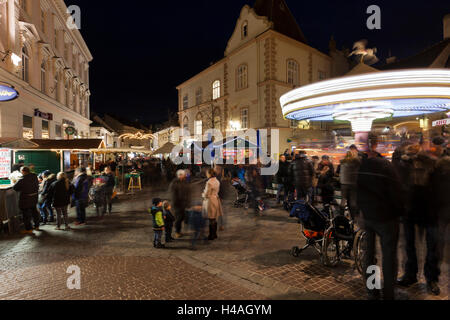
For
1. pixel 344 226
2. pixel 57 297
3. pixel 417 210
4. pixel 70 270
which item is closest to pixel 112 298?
pixel 57 297

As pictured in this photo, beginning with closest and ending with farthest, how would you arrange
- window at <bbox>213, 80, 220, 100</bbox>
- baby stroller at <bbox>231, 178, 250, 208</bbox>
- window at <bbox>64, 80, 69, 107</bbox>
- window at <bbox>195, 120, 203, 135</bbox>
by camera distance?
baby stroller at <bbox>231, 178, 250, 208</bbox>, window at <bbox>64, 80, 69, 107</bbox>, window at <bbox>213, 80, 220, 100</bbox>, window at <bbox>195, 120, 203, 135</bbox>

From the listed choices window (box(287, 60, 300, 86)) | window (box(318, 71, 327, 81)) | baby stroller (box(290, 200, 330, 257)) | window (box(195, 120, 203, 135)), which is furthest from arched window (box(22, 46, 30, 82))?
window (box(318, 71, 327, 81))

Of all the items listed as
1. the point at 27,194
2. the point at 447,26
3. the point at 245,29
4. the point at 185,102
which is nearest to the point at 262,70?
the point at 245,29

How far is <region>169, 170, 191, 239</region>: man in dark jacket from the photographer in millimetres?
5758

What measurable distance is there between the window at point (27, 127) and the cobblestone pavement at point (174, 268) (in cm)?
1038

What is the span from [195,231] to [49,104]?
1739 cm

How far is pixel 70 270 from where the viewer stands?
431 cm

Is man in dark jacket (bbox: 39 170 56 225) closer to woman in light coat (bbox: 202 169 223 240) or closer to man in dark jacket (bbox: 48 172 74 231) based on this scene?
man in dark jacket (bbox: 48 172 74 231)

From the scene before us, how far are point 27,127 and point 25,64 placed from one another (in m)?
3.73

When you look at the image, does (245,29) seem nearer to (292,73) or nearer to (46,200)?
(292,73)

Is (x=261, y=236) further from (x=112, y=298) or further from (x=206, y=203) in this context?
(x=112, y=298)

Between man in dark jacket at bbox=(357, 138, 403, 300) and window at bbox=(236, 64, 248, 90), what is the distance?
21718mm

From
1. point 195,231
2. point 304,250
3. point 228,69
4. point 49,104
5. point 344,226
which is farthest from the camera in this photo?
point 228,69

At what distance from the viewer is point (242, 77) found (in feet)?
79.1
